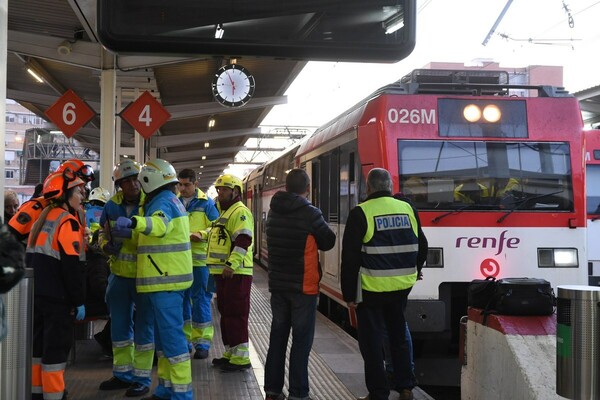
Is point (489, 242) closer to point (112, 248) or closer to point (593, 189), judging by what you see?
point (112, 248)

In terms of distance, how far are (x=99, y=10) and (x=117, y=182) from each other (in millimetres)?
3384

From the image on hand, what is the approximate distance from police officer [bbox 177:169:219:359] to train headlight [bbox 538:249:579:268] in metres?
3.51

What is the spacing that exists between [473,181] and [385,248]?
229cm

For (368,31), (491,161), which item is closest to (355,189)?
(491,161)

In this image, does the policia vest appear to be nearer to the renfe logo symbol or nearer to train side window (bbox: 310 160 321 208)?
the renfe logo symbol

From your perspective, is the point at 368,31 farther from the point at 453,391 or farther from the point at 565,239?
the point at 453,391

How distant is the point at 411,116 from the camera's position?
7.44m

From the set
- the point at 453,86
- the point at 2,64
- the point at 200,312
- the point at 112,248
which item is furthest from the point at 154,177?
the point at 453,86

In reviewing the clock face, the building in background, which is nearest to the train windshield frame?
the clock face

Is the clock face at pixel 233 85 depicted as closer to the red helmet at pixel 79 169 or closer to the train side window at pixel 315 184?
the train side window at pixel 315 184

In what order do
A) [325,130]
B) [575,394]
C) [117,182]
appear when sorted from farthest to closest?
[325,130], [117,182], [575,394]

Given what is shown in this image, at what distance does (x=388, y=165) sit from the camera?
7336 millimetres

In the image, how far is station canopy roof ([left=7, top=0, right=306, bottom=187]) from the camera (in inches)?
400

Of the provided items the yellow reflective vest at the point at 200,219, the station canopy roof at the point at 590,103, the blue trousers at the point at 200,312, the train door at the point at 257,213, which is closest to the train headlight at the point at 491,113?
the yellow reflective vest at the point at 200,219
